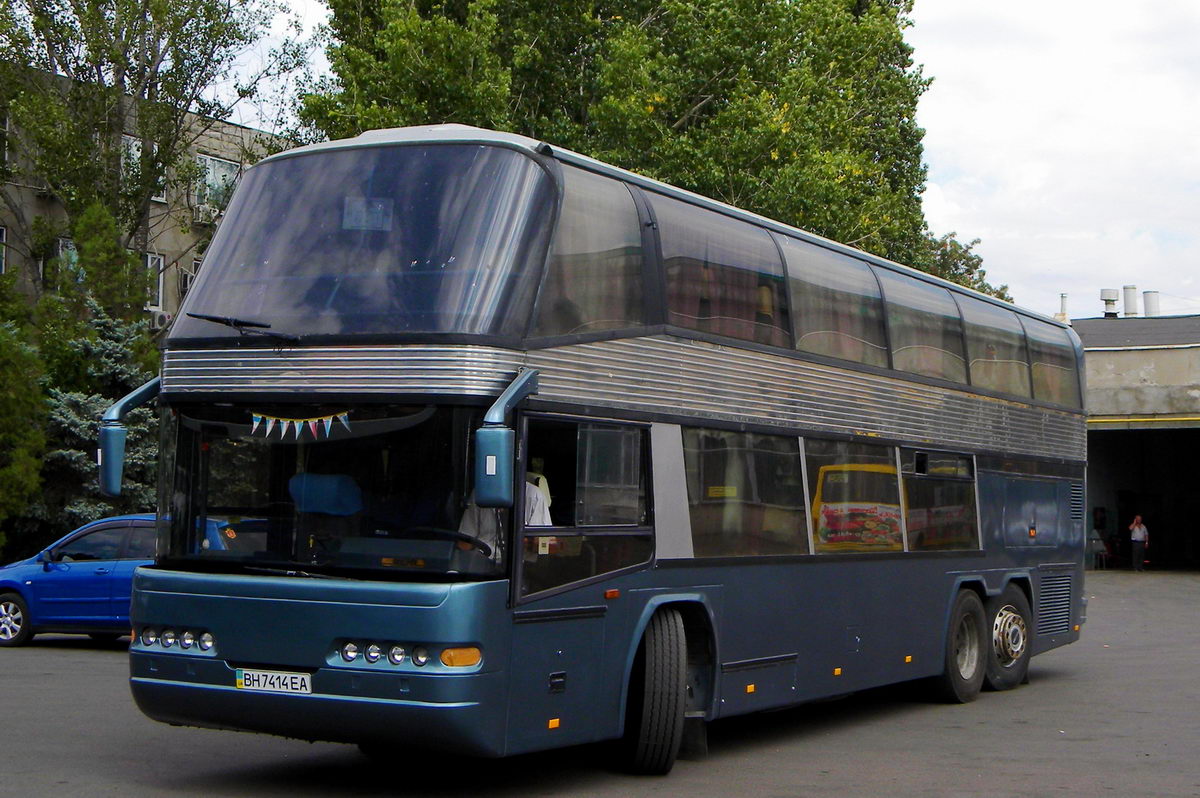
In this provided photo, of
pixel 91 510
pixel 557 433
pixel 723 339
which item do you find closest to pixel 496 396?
pixel 557 433

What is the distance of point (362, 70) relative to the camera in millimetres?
27812

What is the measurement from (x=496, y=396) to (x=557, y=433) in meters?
0.69

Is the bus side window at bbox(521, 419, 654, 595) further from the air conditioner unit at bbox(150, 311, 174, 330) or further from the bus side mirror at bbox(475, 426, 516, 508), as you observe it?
the air conditioner unit at bbox(150, 311, 174, 330)

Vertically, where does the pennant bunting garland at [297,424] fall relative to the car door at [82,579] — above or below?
above

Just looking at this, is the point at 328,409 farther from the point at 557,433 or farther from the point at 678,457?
the point at 678,457

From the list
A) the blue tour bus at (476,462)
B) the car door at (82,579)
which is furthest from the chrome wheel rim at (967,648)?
the car door at (82,579)

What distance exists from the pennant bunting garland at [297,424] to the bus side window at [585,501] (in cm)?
108

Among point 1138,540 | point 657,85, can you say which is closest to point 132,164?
point 657,85

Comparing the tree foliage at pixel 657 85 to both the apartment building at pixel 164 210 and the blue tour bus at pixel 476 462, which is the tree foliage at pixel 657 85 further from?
the blue tour bus at pixel 476 462

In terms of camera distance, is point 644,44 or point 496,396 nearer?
point 496,396

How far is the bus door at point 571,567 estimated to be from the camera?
831cm

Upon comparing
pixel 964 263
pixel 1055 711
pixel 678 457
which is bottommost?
pixel 1055 711

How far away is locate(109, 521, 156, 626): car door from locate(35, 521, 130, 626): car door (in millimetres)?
66

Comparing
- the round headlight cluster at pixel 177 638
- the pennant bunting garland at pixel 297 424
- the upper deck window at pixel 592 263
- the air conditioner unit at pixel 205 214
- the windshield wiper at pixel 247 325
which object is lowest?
the round headlight cluster at pixel 177 638
